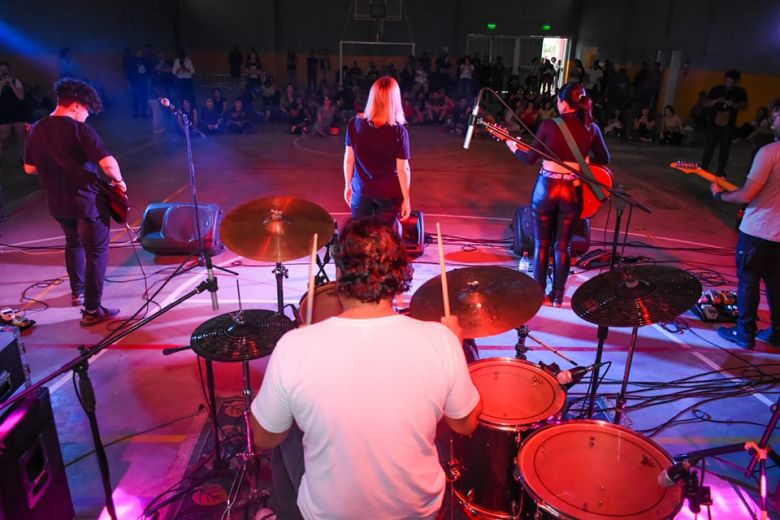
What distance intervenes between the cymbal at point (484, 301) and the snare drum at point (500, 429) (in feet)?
1.14

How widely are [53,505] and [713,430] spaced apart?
4042mm

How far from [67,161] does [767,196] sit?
18.5ft

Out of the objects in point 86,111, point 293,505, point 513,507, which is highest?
point 86,111

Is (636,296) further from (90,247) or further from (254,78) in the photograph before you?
(254,78)

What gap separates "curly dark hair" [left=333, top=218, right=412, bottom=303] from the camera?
72.4 inches

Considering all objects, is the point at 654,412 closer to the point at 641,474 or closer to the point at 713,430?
the point at 713,430

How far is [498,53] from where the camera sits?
25.0m

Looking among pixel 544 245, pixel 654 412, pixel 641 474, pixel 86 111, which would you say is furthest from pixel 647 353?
pixel 86 111

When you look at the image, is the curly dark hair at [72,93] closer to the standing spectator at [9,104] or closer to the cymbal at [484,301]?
the cymbal at [484,301]

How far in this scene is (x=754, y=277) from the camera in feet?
15.7

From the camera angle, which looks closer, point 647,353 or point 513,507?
point 513,507

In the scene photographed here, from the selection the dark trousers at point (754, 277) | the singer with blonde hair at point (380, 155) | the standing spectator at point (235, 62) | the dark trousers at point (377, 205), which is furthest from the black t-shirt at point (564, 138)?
the standing spectator at point (235, 62)

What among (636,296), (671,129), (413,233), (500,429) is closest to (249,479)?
(500,429)

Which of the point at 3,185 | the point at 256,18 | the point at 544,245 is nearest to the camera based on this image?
the point at 544,245
